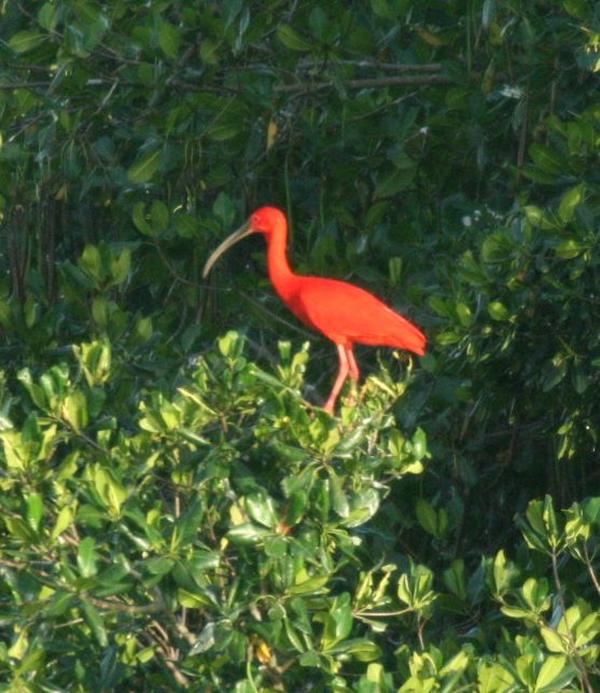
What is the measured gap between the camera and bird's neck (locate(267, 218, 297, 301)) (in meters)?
7.15

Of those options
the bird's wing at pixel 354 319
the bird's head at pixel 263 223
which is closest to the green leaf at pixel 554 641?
the bird's wing at pixel 354 319

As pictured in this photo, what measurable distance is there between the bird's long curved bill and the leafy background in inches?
4.5

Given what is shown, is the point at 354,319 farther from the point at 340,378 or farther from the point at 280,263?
the point at 280,263

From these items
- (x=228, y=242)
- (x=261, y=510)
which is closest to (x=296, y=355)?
(x=261, y=510)

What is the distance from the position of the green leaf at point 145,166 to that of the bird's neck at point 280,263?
1.76 ft

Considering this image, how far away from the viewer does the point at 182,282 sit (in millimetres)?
7887

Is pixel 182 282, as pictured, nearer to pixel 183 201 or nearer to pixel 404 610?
pixel 183 201

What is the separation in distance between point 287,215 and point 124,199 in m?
0.74

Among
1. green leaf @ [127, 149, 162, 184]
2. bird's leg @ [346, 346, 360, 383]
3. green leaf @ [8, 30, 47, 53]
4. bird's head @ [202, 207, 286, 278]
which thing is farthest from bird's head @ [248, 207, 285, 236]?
green leaf @ [8, 30, 47, 53]

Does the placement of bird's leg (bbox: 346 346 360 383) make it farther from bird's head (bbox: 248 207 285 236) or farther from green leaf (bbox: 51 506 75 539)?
green leaf (bbox: 51 506 75 539)

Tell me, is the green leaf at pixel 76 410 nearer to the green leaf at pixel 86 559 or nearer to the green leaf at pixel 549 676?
the green leaf at pixel 86 559

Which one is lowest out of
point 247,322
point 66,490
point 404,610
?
point 247,322

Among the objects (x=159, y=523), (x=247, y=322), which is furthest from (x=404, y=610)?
(x=247, y=322)

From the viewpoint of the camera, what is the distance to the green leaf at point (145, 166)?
7.59 meters
